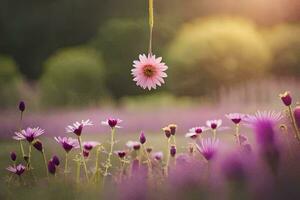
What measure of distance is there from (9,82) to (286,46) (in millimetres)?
935

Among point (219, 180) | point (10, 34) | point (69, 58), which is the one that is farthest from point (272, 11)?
point (219, 180)

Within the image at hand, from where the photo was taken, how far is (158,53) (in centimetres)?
181

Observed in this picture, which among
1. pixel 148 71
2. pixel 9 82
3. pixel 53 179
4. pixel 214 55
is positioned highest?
pixel 214 55

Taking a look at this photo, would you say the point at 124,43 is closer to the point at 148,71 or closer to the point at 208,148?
the point at 148,71

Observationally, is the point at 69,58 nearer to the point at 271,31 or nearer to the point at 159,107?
the point at 159,107

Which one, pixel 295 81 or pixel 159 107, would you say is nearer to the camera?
pixel 295 81

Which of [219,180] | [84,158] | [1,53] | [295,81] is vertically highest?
[1,53]

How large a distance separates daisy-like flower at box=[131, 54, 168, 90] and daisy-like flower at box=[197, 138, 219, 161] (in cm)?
22

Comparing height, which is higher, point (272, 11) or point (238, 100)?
point (272, 11)

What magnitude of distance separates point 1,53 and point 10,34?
4.6 inches

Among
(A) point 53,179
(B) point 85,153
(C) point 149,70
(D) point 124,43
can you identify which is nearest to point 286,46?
(D) point 124,43

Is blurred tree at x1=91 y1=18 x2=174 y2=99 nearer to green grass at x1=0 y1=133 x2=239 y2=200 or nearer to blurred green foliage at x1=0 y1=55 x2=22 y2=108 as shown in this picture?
blurred green foliage at x1=0 y1=55 x2=22 y2=108

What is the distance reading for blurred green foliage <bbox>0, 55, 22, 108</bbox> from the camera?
178cm

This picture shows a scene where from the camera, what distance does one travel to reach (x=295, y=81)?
1764 millimetres
